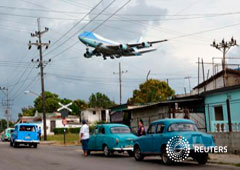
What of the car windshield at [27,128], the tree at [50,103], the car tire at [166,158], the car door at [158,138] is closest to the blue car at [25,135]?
the car windshield at [27,128]

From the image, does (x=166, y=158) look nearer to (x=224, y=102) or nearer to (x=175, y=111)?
(x=224, y=102)

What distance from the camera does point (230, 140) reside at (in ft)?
56.0

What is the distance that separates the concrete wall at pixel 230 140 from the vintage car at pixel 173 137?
323cm

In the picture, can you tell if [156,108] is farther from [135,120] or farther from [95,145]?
[95,145]

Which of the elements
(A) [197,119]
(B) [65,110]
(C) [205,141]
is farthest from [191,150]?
(B) [65,110]

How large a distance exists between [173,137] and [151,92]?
5512 cm

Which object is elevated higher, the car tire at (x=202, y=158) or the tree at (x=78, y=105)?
the tree at (x=78, y=105)

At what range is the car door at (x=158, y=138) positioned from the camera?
13.9 metres

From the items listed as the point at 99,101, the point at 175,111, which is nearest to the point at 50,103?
the point at 99,101

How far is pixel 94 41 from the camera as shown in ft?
119

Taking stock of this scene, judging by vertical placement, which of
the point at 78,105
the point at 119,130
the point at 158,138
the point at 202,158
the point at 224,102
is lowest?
the point at 202,158

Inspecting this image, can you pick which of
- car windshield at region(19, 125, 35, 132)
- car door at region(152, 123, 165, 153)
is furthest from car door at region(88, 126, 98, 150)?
car windshield at region(19, 125, 35, 132)

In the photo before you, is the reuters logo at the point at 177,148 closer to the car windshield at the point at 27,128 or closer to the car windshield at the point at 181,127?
the car windshield at the point at 181,127

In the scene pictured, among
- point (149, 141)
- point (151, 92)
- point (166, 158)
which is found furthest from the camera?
point (151, 92)
